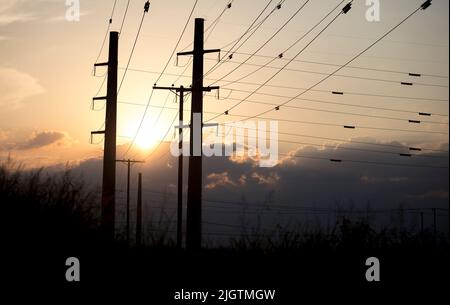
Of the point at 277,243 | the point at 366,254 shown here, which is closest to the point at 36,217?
the point at 277,243

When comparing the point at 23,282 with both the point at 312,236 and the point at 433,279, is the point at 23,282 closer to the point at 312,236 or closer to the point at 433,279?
the point at 312,236

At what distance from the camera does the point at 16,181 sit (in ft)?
47.6

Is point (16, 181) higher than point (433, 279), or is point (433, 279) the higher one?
point (16, 181)

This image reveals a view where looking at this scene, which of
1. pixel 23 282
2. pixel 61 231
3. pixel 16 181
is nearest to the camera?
pixel 23 282

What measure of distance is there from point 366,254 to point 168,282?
4259mm
